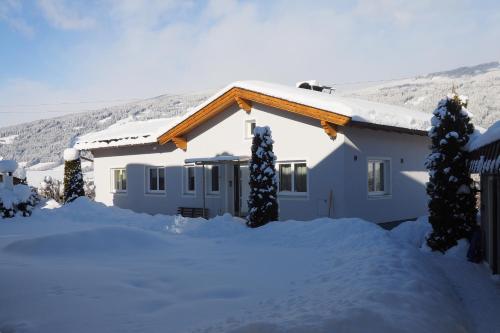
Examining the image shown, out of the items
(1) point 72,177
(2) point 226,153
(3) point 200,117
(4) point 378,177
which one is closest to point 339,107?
(4) point 378,177

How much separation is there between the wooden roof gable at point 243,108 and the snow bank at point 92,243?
5872 millimetres

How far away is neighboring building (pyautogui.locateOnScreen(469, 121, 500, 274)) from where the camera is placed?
6.81 m

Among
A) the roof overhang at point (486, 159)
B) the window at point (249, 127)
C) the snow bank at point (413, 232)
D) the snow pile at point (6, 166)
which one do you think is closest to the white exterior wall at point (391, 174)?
the snow bank at point (413, 232)

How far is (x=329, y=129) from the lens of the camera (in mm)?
13359

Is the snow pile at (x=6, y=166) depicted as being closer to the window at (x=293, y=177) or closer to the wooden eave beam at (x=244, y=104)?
the wooden eave beam at (x=244, y=104)

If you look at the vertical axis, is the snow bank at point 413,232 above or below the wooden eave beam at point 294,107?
below

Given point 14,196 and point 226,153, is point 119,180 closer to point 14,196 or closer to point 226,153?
point 14,196

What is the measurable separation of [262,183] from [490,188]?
20.5ft

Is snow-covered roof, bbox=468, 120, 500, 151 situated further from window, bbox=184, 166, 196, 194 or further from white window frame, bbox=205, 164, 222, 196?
window, bbox=184, 166, 196, 194

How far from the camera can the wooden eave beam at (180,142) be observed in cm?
1755

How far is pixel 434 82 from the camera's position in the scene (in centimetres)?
7794

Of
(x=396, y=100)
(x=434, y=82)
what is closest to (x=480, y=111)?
(x=396, y=100)

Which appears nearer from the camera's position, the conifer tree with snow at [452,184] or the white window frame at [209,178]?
the conifer tree with snow at [452,184]

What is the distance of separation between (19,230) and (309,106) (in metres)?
9.50
